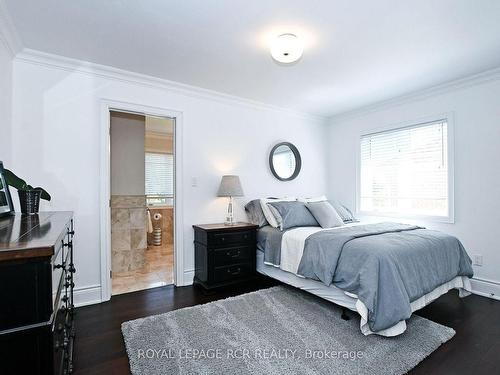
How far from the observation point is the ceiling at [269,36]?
1942mm

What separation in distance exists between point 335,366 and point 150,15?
2784 mm

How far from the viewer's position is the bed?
2.05 m

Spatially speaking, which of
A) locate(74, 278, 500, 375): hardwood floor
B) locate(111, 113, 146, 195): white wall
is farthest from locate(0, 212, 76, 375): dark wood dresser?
locate(111, 113, 146, 195): white wall

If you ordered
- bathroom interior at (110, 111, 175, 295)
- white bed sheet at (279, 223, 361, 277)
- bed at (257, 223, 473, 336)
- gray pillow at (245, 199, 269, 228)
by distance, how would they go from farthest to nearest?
bathroom interior at (110, 111, 175, 295) → gray pillow at (245, 199, 269, 228) → white bed sheet at (279, 223, 361, 277) → bed at (257, 223, 473, 336)

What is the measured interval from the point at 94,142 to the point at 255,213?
6.75 feet

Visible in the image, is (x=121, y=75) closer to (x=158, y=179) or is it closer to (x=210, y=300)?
(x=210, y=300)

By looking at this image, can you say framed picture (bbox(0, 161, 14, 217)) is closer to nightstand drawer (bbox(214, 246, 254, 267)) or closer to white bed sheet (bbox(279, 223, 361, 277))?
nightstand drawer (bbox(214, 246, 254, 267))

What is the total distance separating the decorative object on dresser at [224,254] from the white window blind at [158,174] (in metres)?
2.97

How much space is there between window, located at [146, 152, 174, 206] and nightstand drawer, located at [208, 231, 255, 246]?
3163mm

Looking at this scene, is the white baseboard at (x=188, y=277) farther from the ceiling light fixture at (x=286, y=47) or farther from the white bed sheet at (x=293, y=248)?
the ceiling light fixture at (x=286, y=47)

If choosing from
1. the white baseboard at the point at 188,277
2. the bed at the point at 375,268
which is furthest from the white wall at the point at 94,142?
the bed at the point at 375,268

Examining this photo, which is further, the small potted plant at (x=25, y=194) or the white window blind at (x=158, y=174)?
the white window blind at (x=158, y=174)

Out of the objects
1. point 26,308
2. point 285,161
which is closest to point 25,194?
point 26,308

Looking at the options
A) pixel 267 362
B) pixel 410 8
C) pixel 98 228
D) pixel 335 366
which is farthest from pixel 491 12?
pixel 98 228
